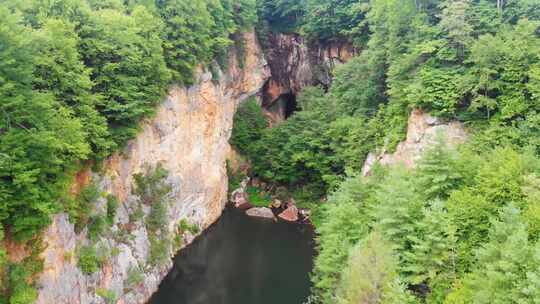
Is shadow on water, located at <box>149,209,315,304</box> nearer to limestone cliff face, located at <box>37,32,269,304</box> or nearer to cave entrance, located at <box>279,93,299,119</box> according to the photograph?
limestone cliff face, located at <box>37,32,269,304</box>

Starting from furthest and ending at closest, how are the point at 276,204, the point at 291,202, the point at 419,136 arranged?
the point at 276,204
the point at 291,202
the point at 419,136

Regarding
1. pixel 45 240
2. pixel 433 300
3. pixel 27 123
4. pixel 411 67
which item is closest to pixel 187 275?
pixel 45 240

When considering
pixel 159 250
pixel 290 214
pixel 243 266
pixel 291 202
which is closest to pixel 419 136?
pixel 243 266

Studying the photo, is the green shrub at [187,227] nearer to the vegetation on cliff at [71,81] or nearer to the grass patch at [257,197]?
the grass patch at [257,197]

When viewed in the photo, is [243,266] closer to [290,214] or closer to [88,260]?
[290,214]

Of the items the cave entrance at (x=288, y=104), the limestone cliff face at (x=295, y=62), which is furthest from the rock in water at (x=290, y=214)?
the cave entrance at (x=288, y=104)
